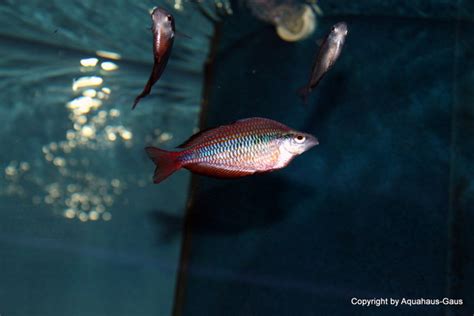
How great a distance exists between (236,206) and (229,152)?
2.63 metres

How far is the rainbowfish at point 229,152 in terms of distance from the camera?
2.09 meters

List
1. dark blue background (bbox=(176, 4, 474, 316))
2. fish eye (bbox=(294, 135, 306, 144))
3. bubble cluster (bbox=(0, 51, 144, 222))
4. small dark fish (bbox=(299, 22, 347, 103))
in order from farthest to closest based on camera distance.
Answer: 1. bubble cluster (bbox=(0, 51, 144, 222))
2. dark blue background (bbox=(176, 4, 474, 316))
3. small dark fish (bbox=(299, 22, 347, 103))
4. fish eye (bbox=(294, 135, 306, 144))

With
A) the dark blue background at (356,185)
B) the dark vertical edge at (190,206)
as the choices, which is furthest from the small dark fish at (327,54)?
the dark vertical edge at (190,206)

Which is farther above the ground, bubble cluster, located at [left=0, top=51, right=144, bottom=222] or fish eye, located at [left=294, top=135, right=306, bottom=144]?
fish eye, located at [left=294, top=135, right=306, bottom=144]

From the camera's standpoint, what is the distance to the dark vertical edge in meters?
5.13

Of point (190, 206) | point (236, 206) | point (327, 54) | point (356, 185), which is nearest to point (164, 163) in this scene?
point (327, 54)

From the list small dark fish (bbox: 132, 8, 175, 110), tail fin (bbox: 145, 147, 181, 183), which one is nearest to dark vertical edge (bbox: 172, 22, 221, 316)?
small dark fish (bbox: 132, 8, 175, 110)

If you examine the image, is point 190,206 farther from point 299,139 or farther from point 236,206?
point 299,139

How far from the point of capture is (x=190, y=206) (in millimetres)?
5344

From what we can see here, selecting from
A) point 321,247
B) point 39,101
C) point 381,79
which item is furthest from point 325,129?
point 39,101

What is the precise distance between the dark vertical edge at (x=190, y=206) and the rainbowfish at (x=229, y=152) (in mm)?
3226

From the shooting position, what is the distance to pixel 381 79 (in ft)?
12.7

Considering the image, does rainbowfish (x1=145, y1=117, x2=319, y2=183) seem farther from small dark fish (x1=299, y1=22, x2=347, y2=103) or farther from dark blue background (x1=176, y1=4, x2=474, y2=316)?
dark blue background (x1=176, y1=4, x2=474, y2=316)

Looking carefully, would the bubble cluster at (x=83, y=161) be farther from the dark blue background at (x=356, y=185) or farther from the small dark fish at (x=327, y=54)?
the small dark fish at (x=327, y=54)
